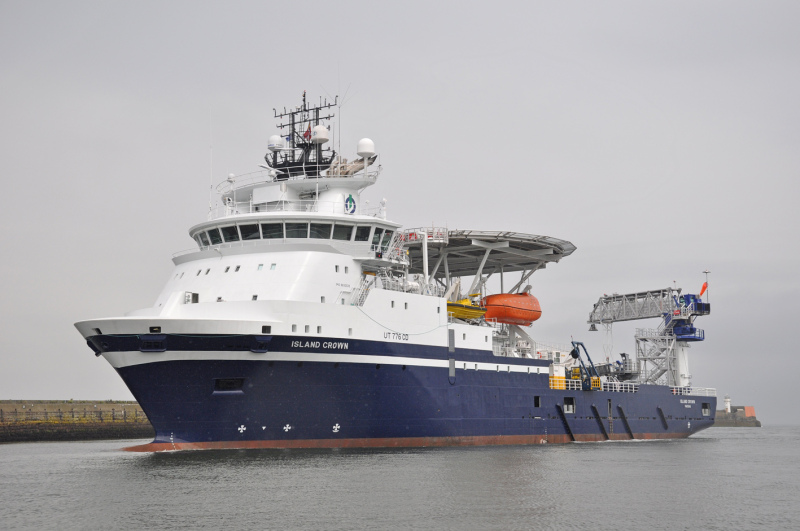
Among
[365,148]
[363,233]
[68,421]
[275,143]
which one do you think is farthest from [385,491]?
[68,421]

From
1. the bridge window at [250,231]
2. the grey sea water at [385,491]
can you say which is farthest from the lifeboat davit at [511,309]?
the bridge window at [250,231]

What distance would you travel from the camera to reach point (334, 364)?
30.3 meters

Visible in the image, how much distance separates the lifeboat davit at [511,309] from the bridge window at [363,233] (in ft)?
33.7

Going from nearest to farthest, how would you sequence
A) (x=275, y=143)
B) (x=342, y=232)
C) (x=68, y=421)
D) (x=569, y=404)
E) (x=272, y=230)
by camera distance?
(x=272, y=230)
(x=342, y=232)
(x=275, y=143)
(x=569, y=404)
(x=68, y=421)

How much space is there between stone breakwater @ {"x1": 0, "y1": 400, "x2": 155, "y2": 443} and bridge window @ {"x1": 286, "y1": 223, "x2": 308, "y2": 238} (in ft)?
68.8

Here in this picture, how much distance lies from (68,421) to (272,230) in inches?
863

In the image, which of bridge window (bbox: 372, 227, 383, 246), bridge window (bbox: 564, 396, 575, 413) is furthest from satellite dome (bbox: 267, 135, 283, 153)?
bridge window (bbox: 564, 396, 575, 413)

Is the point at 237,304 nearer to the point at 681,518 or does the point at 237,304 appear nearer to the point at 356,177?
the point at 356,177

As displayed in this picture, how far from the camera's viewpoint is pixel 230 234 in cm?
3366

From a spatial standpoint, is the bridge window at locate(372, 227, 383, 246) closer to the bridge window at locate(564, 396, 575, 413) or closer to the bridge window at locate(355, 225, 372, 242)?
the bridge window at locate(355, 225, 372, 242)

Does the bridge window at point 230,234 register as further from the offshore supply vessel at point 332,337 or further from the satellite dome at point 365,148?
the satellite dome at point 365,148

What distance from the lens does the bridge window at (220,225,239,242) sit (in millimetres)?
33531

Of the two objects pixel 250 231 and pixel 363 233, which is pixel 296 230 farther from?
pixel 363 233

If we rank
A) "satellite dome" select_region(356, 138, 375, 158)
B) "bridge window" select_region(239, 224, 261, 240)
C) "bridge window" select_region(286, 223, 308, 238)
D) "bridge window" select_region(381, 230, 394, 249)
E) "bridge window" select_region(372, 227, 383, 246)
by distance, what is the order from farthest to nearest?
"satellite dome" select_region(356, 138, 375, 158), "bridge window" select_region(381, 230, 394, 249), "bridge window" select_region(372, 227, 383, 246), "bridge window" select_region(239, 224, 261, 240), "bridge window" select_region(286, 223, 308, 238)
